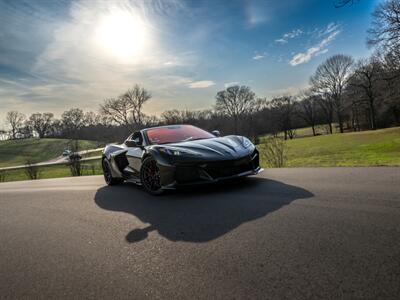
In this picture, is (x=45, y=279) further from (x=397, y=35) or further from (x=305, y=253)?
(x=397, y=35)

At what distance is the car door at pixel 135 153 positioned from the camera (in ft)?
17.6

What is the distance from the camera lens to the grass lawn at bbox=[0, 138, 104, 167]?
2835 inches

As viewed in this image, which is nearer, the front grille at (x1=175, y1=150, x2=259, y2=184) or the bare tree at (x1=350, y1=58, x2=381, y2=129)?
the front grille at (x1=175, y1=150, x2=259, y2=184)

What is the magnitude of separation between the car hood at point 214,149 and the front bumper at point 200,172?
0.10m

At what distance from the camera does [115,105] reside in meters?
61.1

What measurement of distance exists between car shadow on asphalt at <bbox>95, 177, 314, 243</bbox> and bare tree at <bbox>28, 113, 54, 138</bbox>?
125m

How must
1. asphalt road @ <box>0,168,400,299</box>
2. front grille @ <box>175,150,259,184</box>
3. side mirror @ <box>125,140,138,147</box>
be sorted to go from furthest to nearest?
side mirror @ <box>125,140,138,147</box> → front grille @ <box>175,150,259,184</box> → asphalt road @ <box>0,168,400,299</box>

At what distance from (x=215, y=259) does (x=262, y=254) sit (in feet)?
1.20

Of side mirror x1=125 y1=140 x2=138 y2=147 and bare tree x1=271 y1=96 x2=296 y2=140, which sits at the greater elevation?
bare tree x1=271 y1=96 x2=296 y2=140

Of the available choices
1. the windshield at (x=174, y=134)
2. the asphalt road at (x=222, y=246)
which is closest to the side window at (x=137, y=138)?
the windshield at (x=174, y=134)

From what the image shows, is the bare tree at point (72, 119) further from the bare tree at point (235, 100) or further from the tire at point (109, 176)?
the tire at point (109, 176)

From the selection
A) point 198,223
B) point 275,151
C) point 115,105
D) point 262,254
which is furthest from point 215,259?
point 115,105

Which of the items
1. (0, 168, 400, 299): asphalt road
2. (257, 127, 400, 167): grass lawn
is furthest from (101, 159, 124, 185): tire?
(257, 127, 400, 167): grass lawn

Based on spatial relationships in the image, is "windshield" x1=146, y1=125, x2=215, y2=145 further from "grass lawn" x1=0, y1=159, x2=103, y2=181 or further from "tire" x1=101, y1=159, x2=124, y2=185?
"grass lawn" x1=0, y1=159, x2=103, y2=181
